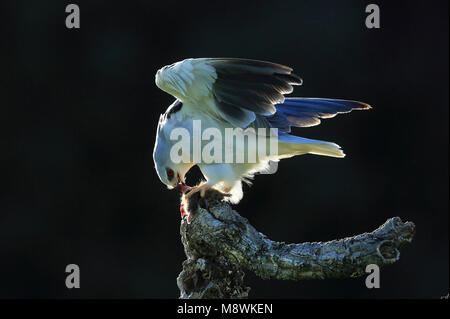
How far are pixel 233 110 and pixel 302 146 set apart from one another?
363 millimetres

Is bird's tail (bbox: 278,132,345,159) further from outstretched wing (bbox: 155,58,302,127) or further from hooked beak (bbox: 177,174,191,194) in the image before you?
hooked beak (bbox: 177,174,191,194)

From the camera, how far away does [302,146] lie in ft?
10.1

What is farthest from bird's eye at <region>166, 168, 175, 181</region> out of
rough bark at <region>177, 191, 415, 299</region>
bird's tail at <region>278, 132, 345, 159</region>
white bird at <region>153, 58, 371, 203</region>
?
bird's tail at <region>278, 132, 345, 159</region>

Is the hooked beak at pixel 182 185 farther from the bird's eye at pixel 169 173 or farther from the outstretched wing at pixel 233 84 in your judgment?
the outstretched wing at pixel 233 84

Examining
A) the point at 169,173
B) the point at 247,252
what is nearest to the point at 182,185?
the point at 169,173

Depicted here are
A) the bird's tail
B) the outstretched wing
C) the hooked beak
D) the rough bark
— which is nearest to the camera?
the rough bark

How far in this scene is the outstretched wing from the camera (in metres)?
2.82

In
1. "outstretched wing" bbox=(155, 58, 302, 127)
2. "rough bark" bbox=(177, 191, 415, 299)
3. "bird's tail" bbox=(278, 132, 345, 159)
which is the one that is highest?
"outstretched wing" bbox=(155, 58, 302, 127)

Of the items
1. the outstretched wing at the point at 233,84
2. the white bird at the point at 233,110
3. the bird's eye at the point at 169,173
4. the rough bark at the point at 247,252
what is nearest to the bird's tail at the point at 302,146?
the white bird at the point at 233,110

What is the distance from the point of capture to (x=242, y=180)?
129 inches

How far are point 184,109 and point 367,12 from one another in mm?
4438

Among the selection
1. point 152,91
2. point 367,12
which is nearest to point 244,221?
point 152,91

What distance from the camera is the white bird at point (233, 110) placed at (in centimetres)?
284

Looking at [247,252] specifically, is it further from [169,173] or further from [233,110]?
[169,173]
